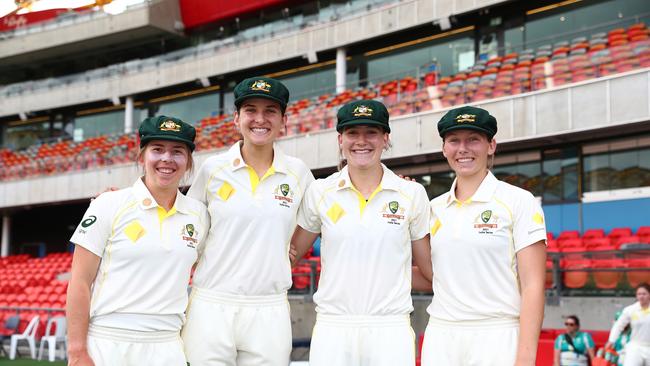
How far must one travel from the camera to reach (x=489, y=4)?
19.2 metres

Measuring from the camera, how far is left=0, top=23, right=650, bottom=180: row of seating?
14.6m

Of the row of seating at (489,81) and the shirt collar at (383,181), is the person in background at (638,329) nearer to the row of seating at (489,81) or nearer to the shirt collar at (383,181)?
the shirt collar at (383,181)

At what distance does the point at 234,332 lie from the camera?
3830 mm

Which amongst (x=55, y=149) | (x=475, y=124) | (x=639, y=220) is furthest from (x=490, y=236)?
(x=55, y=149)

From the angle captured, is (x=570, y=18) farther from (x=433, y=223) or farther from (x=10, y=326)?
(x=433, y=223)

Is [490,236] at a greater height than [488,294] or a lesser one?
greater

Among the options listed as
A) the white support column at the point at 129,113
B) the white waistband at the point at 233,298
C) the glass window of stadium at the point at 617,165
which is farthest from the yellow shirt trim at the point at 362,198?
the white support column at the point at 129,113

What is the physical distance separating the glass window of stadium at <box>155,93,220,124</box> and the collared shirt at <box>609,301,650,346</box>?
21.4m

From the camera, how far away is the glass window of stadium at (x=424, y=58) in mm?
21266

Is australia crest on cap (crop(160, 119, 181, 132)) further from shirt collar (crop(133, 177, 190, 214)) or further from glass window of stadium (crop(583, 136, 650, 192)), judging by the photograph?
glass window of stadium (crop(583, 136, 650, 192))

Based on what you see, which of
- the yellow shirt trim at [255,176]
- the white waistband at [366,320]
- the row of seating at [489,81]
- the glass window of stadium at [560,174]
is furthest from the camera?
the glass window of stadium at [560,174]

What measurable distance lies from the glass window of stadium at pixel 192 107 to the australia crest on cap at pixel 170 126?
24.7 metres

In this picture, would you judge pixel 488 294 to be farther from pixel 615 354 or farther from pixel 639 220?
pixel 639 220

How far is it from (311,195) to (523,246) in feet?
4.28
